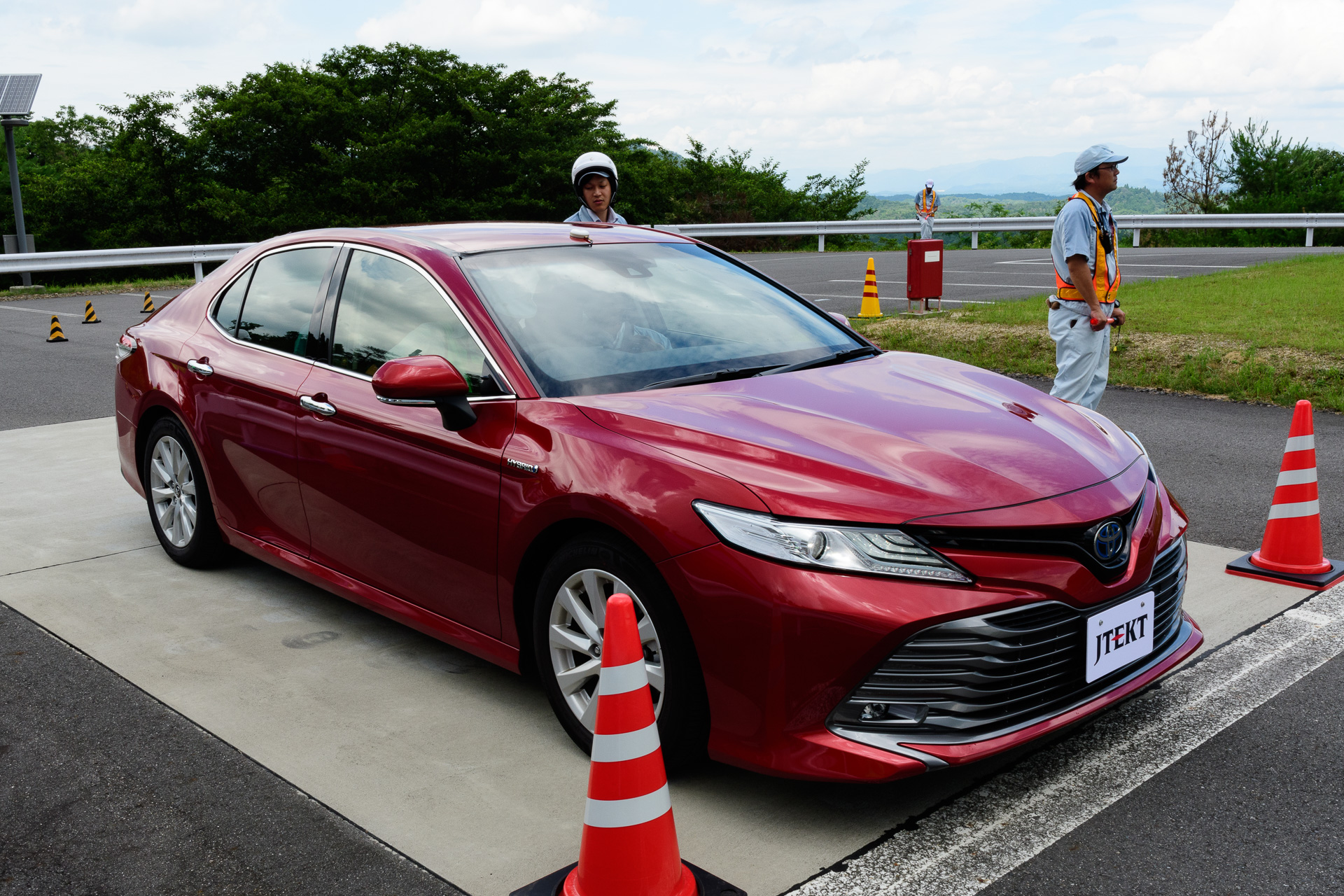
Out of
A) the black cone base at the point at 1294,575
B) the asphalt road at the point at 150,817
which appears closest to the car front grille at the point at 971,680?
the asphalt road at the point at 150,817

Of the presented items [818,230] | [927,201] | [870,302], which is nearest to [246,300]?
[870,302]

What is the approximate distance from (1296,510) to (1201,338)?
239 inches

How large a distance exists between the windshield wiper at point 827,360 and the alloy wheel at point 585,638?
3.42 feet

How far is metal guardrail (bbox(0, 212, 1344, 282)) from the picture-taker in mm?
20547

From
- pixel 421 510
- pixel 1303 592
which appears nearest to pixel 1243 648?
pixel 1303 592

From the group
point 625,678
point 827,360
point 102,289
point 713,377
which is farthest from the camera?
point 102,289

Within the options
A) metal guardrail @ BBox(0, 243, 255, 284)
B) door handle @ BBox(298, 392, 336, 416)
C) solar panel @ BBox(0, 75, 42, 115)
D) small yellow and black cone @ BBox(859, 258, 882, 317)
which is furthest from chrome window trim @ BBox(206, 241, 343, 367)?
solar panel @ BBox(0, 75, 42, 115)

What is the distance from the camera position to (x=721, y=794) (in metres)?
3.30

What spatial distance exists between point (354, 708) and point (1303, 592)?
3.86 metres

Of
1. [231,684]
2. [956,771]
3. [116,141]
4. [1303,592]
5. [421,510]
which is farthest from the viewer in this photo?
[116,141]

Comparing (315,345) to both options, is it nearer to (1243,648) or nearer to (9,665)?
(9,665)

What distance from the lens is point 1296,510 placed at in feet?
16.4

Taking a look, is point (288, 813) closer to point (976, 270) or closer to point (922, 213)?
point (922, 213)

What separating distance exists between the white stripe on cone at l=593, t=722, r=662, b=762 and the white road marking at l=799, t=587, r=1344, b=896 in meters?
0.61
